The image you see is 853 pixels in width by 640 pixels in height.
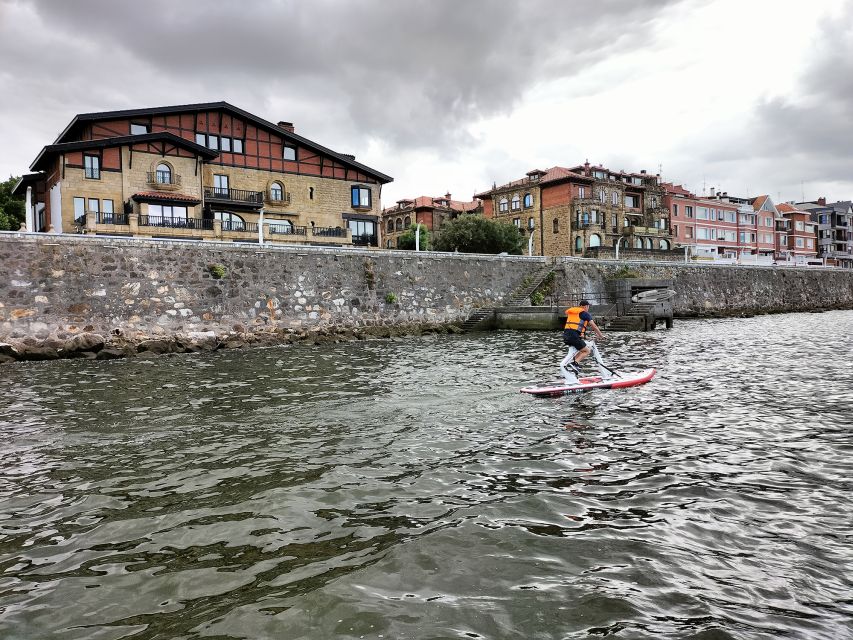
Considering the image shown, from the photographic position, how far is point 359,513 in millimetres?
6395

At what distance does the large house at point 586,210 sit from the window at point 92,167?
4549 cm

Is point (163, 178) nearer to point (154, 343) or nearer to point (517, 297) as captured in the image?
point (154, 343)

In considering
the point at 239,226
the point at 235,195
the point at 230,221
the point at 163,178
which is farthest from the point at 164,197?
the point at 235,195

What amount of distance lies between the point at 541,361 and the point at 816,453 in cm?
1163

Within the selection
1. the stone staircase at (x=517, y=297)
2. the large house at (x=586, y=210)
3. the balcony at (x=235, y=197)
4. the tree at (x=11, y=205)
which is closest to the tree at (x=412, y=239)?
the large house at (x=586, y=210)

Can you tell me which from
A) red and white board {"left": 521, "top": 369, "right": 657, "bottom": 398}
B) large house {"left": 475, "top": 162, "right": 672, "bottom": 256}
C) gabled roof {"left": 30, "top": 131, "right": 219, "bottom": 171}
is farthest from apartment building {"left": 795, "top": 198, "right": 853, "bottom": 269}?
red and white board {"left": 521, "top": 369, "right": 657, "bottom": 398}

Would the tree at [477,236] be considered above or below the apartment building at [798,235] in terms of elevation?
below

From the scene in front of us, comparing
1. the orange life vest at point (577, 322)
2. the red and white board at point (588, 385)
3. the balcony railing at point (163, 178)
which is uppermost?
the balcony railing at point (163, 178)

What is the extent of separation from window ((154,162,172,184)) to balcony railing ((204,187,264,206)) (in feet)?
8.66

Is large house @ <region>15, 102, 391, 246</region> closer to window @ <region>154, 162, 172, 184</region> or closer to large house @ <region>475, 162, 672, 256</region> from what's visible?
window @ <region>154, 162, 172, 184</region>

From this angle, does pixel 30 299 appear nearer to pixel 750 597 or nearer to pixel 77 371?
pixel 77 371

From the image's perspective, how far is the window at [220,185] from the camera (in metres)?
41.2

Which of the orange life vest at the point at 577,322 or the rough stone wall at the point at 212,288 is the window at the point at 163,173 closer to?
the rough stone wall at the point at 212,288

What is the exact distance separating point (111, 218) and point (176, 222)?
3817mm
